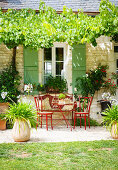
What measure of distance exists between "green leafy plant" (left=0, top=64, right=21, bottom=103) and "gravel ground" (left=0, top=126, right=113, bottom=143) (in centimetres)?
107

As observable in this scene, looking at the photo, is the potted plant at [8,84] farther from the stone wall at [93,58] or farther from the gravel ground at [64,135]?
the gravel ground at [64,135]

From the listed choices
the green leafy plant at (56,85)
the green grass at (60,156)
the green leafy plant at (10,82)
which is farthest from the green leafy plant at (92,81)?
the green grass at (60,156)

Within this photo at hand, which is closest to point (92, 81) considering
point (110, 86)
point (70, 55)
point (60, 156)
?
point (110, 86)

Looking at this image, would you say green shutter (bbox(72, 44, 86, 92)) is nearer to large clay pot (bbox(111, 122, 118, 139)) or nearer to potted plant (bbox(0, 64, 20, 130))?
potted plant (bbox(0, 64, 20, 130))

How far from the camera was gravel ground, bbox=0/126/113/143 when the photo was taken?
5.30 meters

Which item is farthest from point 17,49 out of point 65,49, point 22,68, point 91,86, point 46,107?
point 91,86

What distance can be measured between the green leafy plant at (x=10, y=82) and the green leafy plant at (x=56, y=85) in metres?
0.89

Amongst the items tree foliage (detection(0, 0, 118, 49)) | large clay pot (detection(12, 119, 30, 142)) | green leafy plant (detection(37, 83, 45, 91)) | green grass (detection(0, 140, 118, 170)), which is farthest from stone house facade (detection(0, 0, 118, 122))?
green grass (detection(0, 140, 118, 170))

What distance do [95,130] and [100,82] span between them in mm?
1487

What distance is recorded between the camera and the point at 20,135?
4.97 meters

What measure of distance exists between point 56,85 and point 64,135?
192cm

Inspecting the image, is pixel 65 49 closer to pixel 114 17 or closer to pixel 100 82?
pixel 100 82

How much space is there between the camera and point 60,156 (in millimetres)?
3986

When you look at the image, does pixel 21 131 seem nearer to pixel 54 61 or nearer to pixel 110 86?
pixel 54 61
